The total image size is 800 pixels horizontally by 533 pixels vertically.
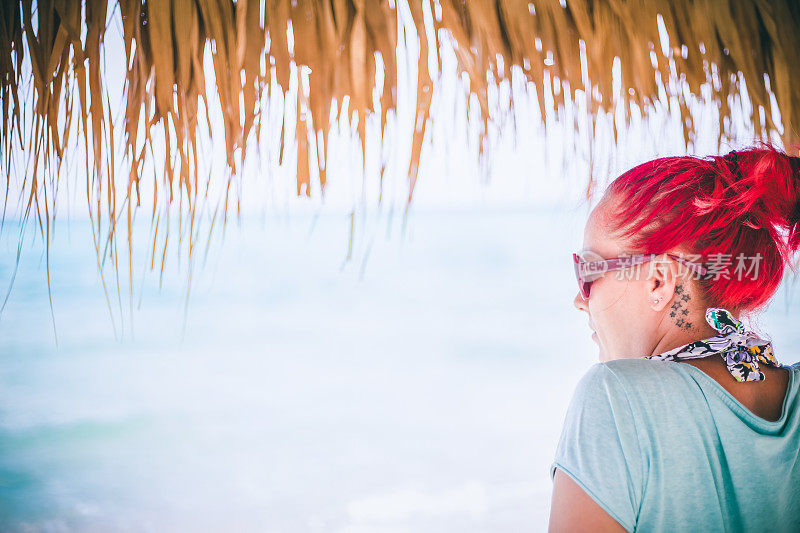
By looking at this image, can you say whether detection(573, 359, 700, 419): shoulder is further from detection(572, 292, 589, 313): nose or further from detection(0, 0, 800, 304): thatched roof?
detection(0, 0, 800, 304): thatched roof

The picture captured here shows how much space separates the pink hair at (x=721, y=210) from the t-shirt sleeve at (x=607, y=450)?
0.28m

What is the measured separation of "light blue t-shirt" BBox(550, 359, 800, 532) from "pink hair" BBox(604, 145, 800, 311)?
206mm

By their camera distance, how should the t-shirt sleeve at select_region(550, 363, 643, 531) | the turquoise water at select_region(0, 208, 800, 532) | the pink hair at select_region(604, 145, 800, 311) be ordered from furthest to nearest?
the turquoise water at select_region(0, 208, 800, 532) < the pink hair at select_region(604, 145, 800, 311) < the t-shirt sleeve at select_region(550, 363, 643, 531)

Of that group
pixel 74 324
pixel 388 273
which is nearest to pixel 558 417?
A: pixel 388 273

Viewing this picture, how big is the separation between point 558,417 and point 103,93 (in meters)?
8.41

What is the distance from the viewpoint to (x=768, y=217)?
82cm

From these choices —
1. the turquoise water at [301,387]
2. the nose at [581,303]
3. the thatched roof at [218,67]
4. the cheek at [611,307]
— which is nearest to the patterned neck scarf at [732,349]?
the cheek at [611,307]

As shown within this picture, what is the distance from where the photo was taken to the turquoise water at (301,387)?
19.2 ft

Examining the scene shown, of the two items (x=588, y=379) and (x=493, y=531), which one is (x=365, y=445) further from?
(x=588, y=379)

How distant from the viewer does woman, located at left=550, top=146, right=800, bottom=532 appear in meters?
0.66

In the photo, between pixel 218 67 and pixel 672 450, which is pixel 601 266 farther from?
pixel 218 67

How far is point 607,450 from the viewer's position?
655 millimetres

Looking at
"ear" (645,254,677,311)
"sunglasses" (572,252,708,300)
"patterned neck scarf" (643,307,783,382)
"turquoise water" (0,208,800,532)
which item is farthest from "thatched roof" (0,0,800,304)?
"turquoise water" (0,208,800,532)

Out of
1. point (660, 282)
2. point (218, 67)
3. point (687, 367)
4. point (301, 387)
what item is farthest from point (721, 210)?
point (301, 387)
